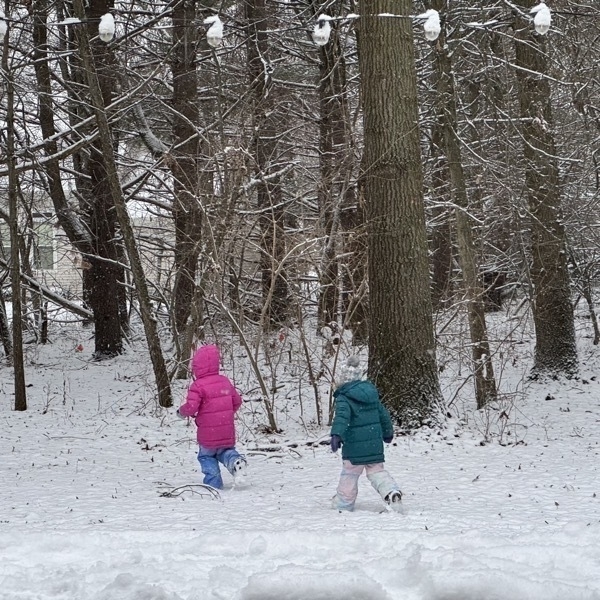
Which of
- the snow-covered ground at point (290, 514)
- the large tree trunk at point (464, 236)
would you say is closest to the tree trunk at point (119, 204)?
the snow-covered ground at point (290, 514)

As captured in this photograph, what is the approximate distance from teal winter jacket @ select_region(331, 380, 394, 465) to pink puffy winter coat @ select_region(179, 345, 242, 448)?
58.5 inches

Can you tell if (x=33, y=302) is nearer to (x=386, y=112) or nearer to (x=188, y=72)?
(x=188, y=72)

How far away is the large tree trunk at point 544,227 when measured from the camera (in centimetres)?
1370

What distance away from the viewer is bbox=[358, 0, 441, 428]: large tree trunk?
392 inches

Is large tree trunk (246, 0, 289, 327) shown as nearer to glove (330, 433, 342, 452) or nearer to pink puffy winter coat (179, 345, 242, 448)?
pink puffy winter coat (179, 345, 242, 448)

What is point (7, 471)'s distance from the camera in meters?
9.05

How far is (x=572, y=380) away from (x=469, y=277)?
372 cm

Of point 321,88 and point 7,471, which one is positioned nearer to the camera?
point 7,471

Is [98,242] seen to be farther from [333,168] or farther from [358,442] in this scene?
[358,442]

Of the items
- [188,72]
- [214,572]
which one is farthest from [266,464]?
[188,72]

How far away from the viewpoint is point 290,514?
6691 millimetres

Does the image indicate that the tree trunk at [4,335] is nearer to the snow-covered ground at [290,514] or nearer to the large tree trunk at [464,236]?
the snow-covered ground at [290,514]

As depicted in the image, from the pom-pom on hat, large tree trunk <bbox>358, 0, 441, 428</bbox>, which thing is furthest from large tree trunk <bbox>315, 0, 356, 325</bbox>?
the pom-pom on hat

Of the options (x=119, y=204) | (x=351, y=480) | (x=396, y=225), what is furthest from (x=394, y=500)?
(x=119, y=204)
